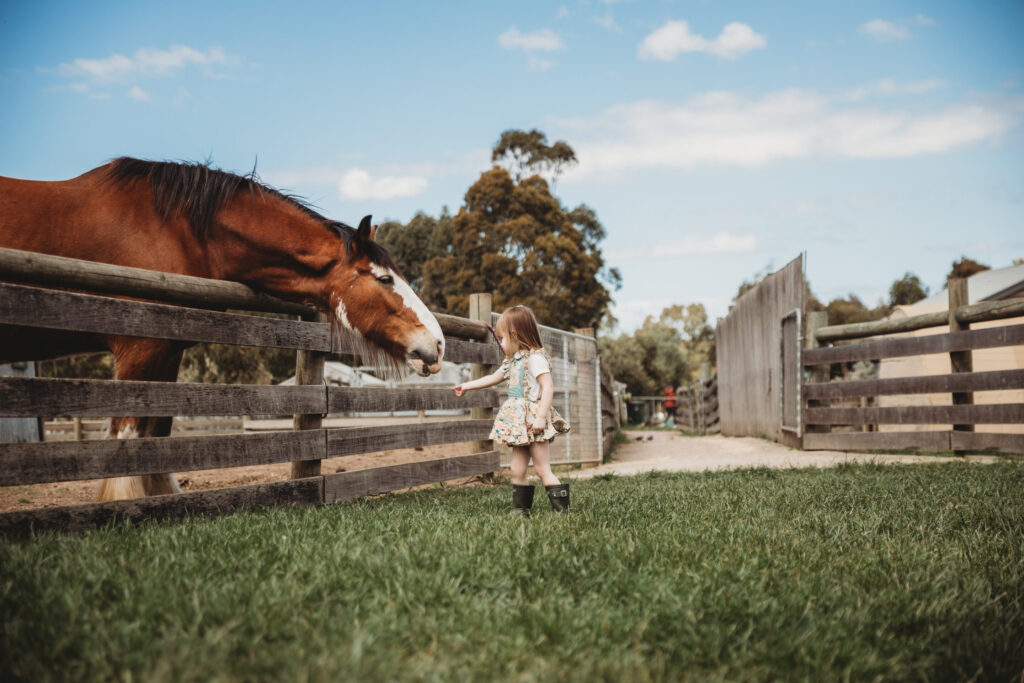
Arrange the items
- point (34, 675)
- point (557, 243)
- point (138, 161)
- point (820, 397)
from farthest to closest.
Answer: point (557, 243) → point (820, 397) → point (138, 161) → point (34, 675)

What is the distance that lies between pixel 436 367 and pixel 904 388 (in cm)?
691

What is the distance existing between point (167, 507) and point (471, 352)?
3.19 m

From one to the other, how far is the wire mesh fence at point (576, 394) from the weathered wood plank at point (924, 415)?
3.12 meters

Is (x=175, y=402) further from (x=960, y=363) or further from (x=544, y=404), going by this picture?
(x=960, y=363)

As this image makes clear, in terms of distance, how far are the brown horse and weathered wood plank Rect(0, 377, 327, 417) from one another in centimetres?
32

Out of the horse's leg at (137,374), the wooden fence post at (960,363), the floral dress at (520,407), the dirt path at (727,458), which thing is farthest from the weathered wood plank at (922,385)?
the horse's leg at (137,374)

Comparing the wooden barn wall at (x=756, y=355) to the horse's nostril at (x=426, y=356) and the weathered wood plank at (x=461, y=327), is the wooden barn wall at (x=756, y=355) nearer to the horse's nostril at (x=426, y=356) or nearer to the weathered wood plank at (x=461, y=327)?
the weathered wood plank at (x=461, y=327)

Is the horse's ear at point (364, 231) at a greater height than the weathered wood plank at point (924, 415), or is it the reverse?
the horse's ear at point (364, 231)

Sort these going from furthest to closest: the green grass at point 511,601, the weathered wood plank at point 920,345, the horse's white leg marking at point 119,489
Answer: the weathered wood plank at point 920,345 → the horse's white leg marking at point 119,489 → the green grass at point 511,601

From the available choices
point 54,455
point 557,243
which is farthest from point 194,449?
point 557,243

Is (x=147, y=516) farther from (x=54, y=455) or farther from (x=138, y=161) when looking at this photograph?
(x=138, y=161)

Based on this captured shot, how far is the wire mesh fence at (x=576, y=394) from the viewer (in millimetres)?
9562

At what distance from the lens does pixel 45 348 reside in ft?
12.2

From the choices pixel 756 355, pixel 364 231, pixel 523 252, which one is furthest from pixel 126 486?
pixel 523 252
